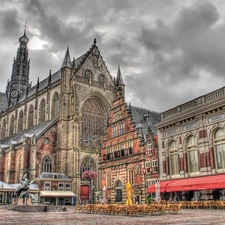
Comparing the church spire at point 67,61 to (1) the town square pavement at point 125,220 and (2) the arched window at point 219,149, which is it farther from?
(1) the town square pavement at point 125,220

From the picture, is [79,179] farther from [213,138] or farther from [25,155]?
[213,138]

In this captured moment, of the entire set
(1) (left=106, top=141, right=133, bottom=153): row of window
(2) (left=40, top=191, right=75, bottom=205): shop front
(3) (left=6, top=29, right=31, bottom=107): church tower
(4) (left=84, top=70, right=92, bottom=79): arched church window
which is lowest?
(2) (left=40, top=191, right=75, bottom=205): shop front

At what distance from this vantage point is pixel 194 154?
28.4 meters

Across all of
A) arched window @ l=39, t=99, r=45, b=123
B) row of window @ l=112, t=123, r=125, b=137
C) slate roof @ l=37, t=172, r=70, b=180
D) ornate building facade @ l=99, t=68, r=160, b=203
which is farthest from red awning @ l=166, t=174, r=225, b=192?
arched window @ l=39, t=99, r=45, b=123

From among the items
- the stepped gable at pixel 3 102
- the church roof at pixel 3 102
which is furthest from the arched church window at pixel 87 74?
the church roof at pixel 3 102

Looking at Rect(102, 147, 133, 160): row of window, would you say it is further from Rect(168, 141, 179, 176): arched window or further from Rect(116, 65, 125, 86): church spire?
Rect(116, 65, 125, 86): church spire

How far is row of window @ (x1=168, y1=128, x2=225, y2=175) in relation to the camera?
1013 inches

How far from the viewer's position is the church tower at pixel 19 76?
290ft

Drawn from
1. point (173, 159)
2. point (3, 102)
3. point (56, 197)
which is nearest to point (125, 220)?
point (173, 159)

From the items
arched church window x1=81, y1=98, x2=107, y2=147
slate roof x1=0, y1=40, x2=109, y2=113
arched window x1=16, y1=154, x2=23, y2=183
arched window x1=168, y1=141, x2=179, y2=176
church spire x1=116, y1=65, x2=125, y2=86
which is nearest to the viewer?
arched window x1=168, y1=141, x2=179, y2=176

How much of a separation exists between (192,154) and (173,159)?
271cm

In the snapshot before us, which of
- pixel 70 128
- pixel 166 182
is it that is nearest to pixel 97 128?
pixel 70 128

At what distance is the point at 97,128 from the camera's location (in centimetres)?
6406

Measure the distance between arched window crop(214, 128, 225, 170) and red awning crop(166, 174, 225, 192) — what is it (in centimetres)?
116
